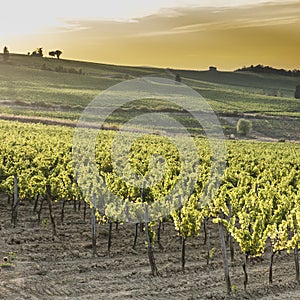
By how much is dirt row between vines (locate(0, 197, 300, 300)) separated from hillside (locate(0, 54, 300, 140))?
52.6 meters

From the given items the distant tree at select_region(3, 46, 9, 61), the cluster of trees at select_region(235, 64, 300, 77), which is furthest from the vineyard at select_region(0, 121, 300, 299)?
the cluster of trees at select_region(235, 64, 300, 77)

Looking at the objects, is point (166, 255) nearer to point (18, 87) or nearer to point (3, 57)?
point (18, 87)

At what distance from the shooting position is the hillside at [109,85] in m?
84.8

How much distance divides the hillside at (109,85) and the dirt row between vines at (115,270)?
52590mm

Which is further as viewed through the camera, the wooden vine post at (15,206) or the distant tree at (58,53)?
the distant tree at (58,53)

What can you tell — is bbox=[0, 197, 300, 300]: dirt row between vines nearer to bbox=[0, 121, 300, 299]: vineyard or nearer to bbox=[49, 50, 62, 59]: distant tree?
bbox=[0, 121, 300, 299]: vineyard

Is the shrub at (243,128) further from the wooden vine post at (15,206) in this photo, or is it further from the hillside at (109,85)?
the wooden vine post at (15,206)

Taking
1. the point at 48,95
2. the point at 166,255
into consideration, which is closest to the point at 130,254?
the point at 166,255

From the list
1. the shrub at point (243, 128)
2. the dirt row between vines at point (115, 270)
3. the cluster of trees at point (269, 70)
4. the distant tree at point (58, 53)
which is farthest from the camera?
the cluster of trees at point (269, 70)

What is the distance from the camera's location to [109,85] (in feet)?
419

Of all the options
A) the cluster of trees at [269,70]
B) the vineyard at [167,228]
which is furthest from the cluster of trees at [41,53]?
the vineyard at [167,228]

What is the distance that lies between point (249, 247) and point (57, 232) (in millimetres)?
9003

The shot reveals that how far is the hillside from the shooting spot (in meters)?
84.8

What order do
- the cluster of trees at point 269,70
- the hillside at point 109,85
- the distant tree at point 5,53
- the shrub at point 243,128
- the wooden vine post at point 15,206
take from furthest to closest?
the cluster of trees at point 269,70, the distant tree at point 5,53, the hillside at point 109,85, the shrub at point 243,128, the wooden vine post at point 15,206
